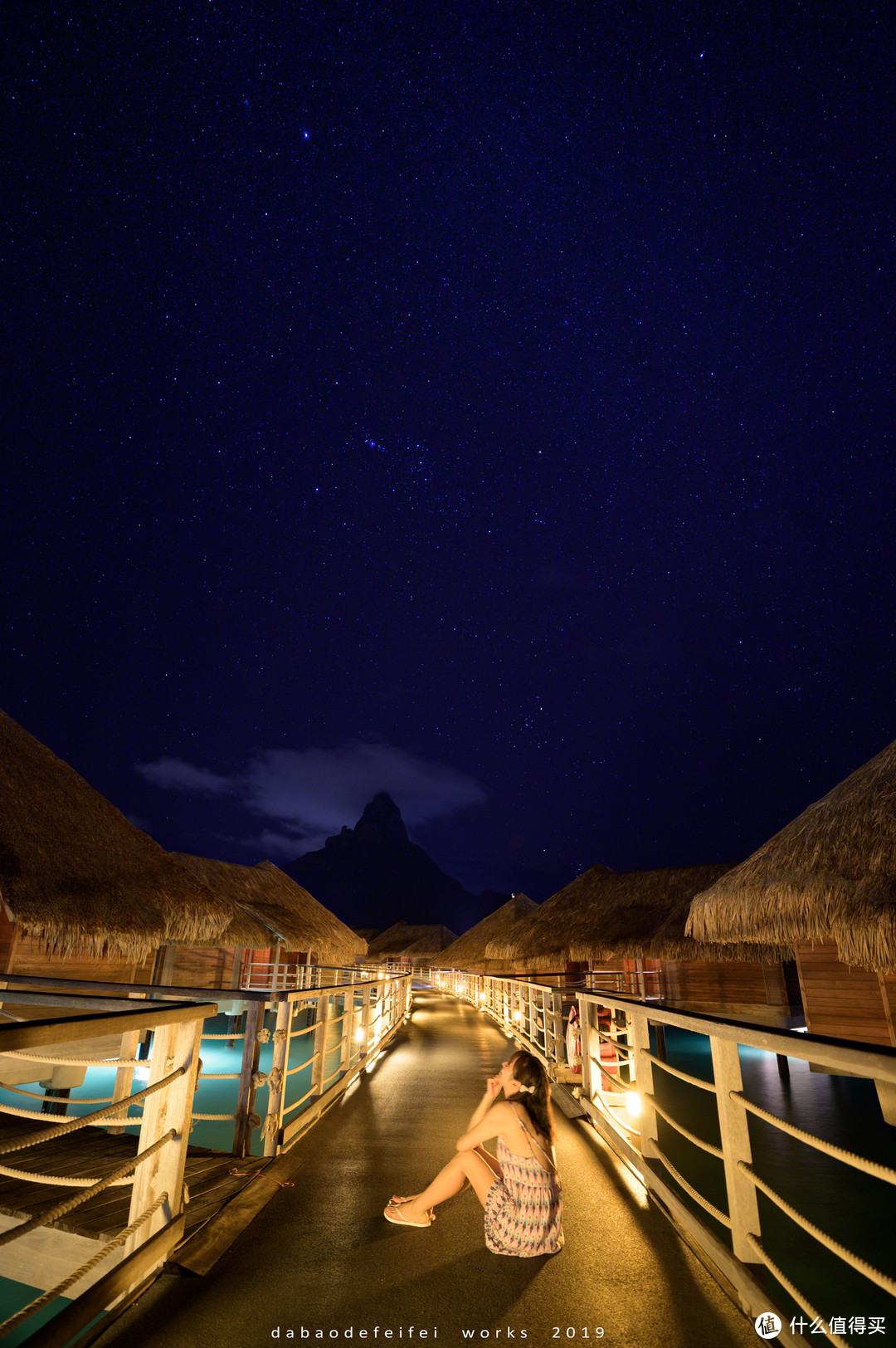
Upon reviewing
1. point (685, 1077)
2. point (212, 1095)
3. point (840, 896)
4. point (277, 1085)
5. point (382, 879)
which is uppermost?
point (382, 879)

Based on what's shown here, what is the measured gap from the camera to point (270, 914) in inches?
717

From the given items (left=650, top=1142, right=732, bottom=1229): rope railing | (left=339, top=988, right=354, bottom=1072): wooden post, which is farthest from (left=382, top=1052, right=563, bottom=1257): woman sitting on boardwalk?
(left=339, top=988, right=354, bottom=1072): wooden post

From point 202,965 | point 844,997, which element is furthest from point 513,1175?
point 202,965

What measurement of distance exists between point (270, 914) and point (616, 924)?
9.94 m

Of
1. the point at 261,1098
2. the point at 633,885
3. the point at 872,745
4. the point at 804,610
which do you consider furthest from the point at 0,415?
the point at 872,745

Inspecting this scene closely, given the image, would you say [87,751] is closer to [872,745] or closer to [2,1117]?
[2,1117]

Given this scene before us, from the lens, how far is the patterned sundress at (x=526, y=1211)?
2545 mm

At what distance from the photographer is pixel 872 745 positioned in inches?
2854

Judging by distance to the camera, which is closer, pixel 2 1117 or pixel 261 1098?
pixel 2 1117

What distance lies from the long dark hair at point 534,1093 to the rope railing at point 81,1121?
146 centimetres

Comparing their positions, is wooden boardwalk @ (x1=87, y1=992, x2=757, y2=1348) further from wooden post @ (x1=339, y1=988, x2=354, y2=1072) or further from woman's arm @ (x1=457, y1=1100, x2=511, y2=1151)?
wooden post @ (x1=339, y1=988, x2=354, y2=1072)

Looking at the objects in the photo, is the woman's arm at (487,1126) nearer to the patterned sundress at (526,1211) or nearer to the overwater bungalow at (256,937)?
the patterned sundress at (526,1211)

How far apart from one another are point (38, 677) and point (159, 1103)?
258ft

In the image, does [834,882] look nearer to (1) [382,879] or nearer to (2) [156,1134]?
(2) [156,1134]
